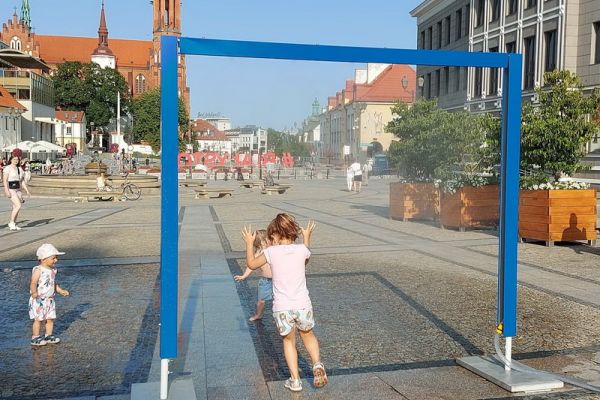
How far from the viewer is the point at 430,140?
1523cm

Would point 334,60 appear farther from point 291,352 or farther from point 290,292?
point 291,352

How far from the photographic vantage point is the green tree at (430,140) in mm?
14234

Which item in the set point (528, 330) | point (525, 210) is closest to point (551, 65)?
point (525, 210)

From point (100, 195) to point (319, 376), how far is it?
67.3 ft

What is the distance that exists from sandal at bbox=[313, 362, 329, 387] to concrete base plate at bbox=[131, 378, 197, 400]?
2.73 ft

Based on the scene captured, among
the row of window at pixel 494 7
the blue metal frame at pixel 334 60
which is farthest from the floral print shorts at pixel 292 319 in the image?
the row of window at pixel 494 7

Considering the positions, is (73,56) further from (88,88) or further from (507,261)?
(507,261)

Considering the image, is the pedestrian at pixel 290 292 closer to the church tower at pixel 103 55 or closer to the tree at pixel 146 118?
the tree at pixel 146 118

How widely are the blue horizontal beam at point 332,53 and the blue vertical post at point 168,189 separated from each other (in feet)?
0.60

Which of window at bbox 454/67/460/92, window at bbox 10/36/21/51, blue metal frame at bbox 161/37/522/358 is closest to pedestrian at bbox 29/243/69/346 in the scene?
blue metal frame at bbox 161/37/522/358

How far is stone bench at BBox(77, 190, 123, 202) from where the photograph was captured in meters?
23.3

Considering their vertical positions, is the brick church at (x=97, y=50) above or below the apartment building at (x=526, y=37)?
above

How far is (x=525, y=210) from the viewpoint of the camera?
12.2m

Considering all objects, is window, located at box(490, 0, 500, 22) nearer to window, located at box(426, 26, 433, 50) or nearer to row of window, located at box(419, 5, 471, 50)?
row of window, located at box(419, 5, 471, 50)
